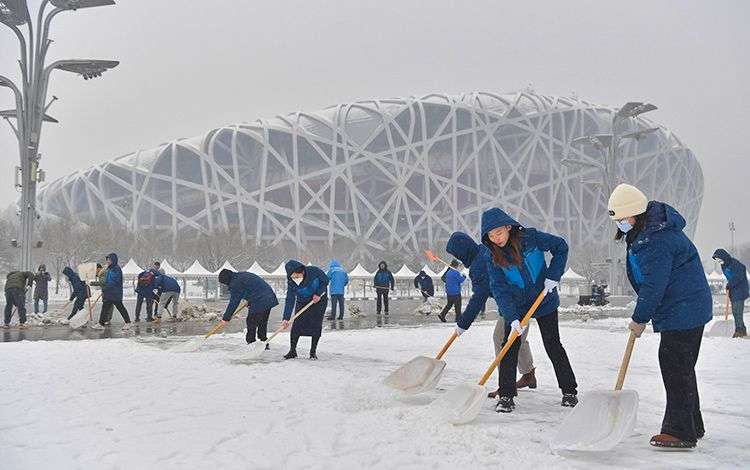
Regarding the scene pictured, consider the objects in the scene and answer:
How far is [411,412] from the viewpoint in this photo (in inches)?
179

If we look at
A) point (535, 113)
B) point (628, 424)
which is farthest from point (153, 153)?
point (628, 424)

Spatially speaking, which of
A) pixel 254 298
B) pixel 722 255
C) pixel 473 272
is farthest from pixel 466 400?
pixel 722 255

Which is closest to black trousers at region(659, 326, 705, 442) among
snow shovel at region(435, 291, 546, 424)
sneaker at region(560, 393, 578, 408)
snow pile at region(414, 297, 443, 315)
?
snow shovel at region(435, 291, 546, 424)

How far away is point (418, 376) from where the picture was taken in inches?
215

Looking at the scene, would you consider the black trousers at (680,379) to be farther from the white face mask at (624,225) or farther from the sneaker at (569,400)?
the sneaker at (569,400)

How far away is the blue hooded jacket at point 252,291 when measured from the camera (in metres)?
8.48

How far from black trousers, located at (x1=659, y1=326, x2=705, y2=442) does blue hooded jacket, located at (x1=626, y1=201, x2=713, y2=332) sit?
0.23 ft

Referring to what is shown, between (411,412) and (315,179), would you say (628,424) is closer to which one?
(411,412)

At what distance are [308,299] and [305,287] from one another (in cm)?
16

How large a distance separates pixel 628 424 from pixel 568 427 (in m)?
0.33

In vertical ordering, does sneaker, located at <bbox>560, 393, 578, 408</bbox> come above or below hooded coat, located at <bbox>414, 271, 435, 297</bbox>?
below

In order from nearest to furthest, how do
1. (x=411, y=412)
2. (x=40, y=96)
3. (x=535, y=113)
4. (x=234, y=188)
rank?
(x=411, y=412), (x=40, y=96), (x=234, y=188), (x=535, y=113)

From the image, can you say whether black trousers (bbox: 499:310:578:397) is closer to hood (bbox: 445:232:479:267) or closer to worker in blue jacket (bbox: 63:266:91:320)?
hood (bbox: 445:232:479:267)

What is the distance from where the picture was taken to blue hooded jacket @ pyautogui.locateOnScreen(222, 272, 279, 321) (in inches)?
334
